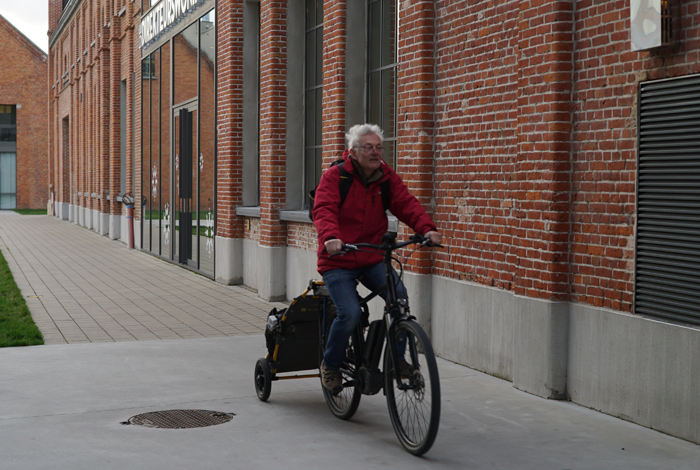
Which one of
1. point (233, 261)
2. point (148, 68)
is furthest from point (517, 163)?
point (148, 68)

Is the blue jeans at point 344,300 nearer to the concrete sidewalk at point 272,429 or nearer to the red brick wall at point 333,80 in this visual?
the concrete sidewalk at point 272,429

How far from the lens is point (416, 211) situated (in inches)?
217

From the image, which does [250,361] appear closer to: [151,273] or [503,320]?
[503,320]

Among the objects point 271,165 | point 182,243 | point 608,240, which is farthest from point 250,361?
point 182,243

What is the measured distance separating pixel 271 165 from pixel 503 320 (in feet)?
18.9

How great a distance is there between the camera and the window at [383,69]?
9500mm

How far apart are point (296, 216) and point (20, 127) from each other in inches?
1906

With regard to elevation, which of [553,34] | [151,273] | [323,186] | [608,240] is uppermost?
[553,34]

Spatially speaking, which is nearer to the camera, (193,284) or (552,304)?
(552,304)

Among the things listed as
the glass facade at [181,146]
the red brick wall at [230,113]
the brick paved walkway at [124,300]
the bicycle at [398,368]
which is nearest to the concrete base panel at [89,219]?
the glass facade at [181,146]

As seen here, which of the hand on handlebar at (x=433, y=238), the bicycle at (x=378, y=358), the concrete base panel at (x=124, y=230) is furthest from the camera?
the concrete base panel at (x=124, y=230)

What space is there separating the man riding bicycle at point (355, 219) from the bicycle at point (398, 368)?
106mm

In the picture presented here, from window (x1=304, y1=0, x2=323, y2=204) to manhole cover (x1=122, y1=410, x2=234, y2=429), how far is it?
6208 mm

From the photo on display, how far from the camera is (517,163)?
6.72m
